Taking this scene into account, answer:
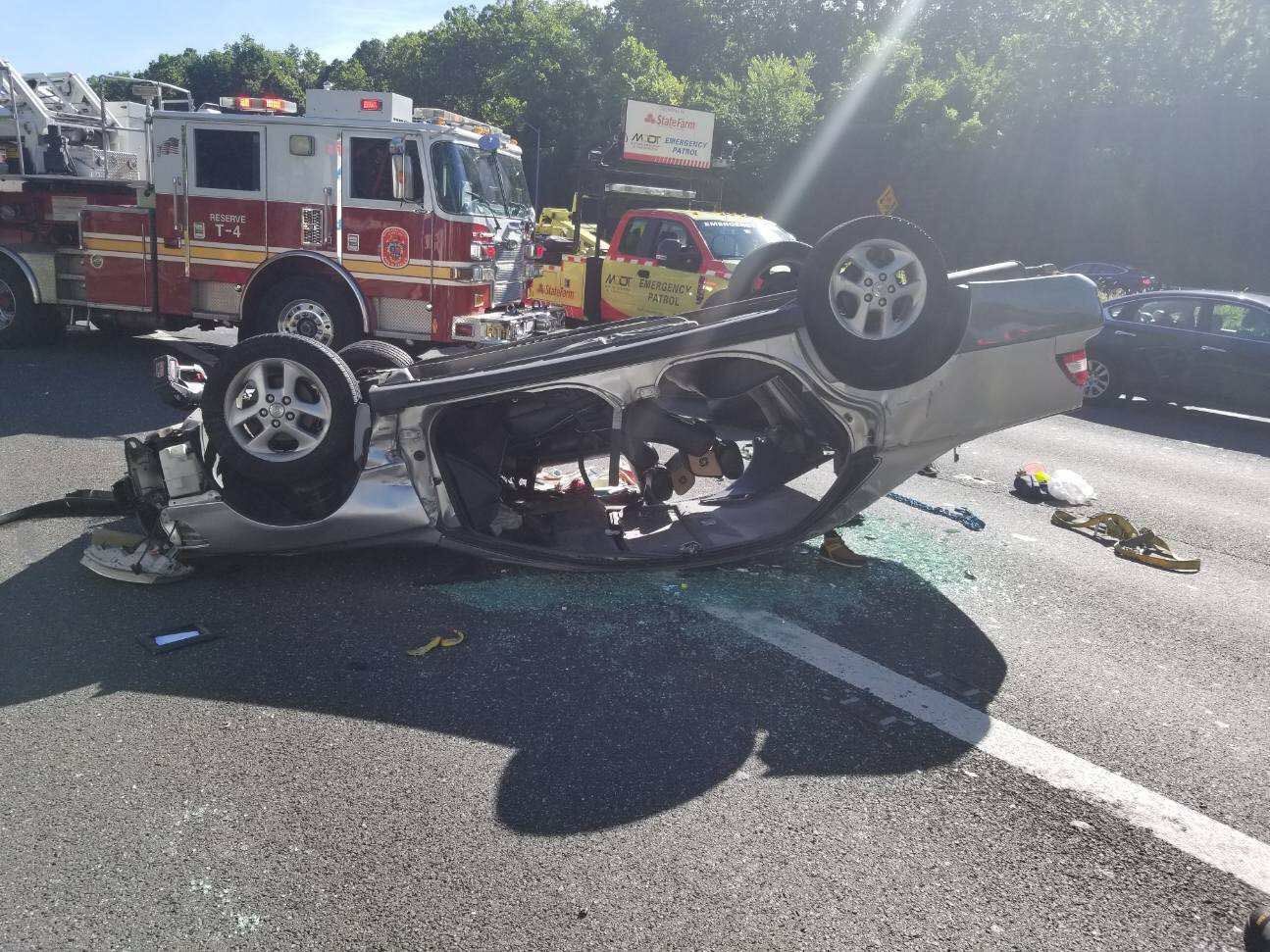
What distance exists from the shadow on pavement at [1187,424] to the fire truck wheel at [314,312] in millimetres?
7303

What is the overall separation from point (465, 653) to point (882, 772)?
1670 millimetres

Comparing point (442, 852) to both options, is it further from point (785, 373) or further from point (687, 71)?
point (687, 71)

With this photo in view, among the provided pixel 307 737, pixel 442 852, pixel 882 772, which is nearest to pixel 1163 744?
pixel 882 772

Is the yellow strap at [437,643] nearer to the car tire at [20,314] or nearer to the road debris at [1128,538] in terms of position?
the road debris at [1128,538]

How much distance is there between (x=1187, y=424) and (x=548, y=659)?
9.93 meters

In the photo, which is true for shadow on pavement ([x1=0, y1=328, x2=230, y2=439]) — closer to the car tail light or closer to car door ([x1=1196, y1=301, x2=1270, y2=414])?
the car tail light

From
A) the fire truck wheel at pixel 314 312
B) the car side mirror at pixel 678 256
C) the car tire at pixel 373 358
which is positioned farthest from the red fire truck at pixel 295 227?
the car tire at pixel 373 358

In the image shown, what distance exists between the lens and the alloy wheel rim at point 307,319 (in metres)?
10.2

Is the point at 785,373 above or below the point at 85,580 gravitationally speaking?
above

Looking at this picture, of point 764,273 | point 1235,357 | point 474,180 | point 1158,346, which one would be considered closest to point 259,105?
point 474,180

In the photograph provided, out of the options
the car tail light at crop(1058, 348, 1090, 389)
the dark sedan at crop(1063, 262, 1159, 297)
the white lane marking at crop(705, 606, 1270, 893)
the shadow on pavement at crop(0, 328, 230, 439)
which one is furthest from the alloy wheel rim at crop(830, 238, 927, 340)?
the dark sedan at crop(1063, 262, 1159, 297)

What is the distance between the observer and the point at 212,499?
14.8ft

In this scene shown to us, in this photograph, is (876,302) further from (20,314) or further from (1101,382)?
(20,314)

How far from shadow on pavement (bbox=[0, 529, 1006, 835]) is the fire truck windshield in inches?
228
